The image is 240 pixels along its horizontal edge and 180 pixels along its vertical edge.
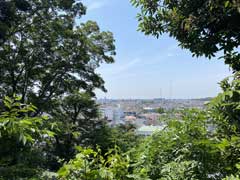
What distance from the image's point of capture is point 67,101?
12.0m

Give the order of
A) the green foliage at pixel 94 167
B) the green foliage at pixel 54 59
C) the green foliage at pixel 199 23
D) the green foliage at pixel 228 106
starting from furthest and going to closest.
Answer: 1. the green foliage at pixel 54 59
2. the green foliage at pixel 199 23
3. the green foliage at pixel 228 106
4. the green foliage at pixel 94 167

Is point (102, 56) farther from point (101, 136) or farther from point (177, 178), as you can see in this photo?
point (177, 178)

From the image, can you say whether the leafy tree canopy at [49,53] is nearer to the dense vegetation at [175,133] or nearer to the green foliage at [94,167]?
the dense vegetation at [175,133]

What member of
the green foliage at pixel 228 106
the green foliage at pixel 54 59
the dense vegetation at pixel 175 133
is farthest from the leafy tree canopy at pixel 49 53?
the green foliage at pixel 228 106

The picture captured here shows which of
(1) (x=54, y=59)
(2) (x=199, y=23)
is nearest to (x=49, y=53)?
(1) (x=54, y=59)

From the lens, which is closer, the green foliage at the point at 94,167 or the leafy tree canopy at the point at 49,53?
the green foliage at the point at 94,167

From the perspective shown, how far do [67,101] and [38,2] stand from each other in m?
3.70

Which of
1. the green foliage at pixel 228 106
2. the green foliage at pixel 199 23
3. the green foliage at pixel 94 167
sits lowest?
the green foliage at pixel 94 167

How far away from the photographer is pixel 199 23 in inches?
61.6

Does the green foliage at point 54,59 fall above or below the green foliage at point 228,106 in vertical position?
above

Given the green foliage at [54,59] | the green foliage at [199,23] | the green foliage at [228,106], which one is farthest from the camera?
the green foliage at [54,59]

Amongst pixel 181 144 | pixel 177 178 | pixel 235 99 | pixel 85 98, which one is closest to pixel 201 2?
pixel 235 99

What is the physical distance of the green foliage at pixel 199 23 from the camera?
59.2 inches

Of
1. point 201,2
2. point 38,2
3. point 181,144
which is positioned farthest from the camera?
point 38,2
